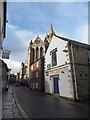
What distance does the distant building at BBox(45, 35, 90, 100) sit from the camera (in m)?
14.5

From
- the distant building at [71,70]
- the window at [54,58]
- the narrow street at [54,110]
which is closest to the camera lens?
the narrow street at [54,110]

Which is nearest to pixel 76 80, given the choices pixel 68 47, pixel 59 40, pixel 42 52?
pixel 68 47

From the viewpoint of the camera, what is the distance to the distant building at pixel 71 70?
1446 centimetres

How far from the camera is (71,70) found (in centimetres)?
1475

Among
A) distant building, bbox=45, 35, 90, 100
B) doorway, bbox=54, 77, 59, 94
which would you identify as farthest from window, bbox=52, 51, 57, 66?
doorway, bbox=54, 77, 59, 94

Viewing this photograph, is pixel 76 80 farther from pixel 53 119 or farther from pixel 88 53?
pixel 53 119

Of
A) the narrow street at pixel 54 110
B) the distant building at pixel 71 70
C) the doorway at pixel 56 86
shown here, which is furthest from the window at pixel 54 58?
the narrow street at pixel 54 110

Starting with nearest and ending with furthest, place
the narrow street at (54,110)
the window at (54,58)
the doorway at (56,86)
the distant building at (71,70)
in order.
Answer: the narrow street at (54,110) → the distant building at (71,70) → the doorway at (56,86) → the window at (54,58)

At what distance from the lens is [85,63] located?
52.5 feet

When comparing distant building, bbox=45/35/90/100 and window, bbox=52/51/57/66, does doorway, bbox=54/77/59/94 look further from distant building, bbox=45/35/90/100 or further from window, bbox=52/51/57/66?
window, bbox=52/51/57/66

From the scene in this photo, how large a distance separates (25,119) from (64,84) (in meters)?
9.30

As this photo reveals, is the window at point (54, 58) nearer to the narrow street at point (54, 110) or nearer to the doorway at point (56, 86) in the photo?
the doorway at point (56, 86)

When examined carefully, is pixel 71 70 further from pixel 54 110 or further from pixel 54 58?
pixel 54 110

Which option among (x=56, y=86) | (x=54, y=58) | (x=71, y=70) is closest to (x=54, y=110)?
(x=71, y=70)
